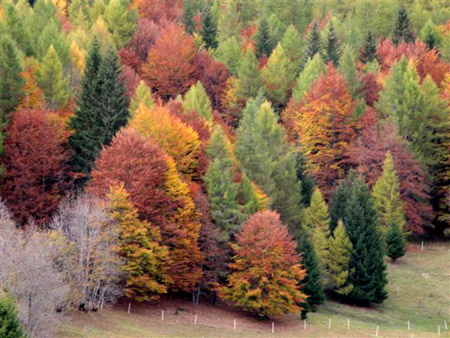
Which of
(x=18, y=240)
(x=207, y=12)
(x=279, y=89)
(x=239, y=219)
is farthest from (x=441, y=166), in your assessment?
(x=18, y=240)

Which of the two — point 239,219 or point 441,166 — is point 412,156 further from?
point 239,219

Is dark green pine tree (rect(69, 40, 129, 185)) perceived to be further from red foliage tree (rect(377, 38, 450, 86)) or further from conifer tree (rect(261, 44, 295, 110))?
red foliage tree (rect(377, 38, 450, 86))

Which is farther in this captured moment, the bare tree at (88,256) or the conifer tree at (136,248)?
the conifer tree at (136,248)

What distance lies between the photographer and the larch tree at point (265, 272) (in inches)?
2458

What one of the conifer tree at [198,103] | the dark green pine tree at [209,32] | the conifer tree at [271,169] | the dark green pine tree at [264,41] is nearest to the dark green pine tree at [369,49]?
the dark green pine tree at [264,41]

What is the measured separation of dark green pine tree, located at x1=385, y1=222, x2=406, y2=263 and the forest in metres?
0.19

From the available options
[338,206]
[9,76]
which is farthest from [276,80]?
[9,76]

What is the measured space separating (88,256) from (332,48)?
221 ft

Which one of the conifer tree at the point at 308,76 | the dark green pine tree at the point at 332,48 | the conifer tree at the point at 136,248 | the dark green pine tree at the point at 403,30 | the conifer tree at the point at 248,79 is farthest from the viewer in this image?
the dark green pine tree at the point at 403,30

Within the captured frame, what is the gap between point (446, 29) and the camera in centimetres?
13725

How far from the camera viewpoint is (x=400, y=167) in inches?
3504

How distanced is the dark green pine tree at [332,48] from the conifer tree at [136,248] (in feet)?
190

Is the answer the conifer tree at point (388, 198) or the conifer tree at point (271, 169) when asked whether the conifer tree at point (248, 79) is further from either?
the conifer tree at point (271, 169)

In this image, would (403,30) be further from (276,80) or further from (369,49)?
(276,80)
